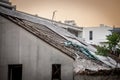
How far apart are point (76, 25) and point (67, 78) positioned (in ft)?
70.8

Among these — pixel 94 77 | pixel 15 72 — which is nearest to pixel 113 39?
pixel 94 77

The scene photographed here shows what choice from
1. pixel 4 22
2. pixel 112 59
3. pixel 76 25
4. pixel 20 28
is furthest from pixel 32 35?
pixel 76 25

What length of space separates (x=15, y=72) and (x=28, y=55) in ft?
3.71

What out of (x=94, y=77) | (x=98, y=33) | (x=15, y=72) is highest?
(x=98, y=33)

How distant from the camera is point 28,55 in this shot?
1202 centimetres

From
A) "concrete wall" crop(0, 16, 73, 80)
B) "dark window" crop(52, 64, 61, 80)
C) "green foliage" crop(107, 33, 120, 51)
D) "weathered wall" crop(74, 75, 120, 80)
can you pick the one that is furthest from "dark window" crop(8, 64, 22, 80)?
"green foliage" crop(107, 33, 120, 51)

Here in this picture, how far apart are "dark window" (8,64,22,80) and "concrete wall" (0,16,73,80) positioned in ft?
0.58

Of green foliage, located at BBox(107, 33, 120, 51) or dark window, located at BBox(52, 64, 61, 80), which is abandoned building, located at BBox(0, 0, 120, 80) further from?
green foliage, located at BBox(107, 33, 120, 51)

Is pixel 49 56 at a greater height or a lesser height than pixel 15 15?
lesser

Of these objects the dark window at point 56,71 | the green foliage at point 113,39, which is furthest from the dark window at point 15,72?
the green foliage at point 113,39

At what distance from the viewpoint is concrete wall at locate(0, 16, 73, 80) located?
459 inches

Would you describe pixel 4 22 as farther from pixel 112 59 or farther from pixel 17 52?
pixel 112 59

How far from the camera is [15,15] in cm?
1385

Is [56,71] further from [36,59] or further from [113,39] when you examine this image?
[113,39]
